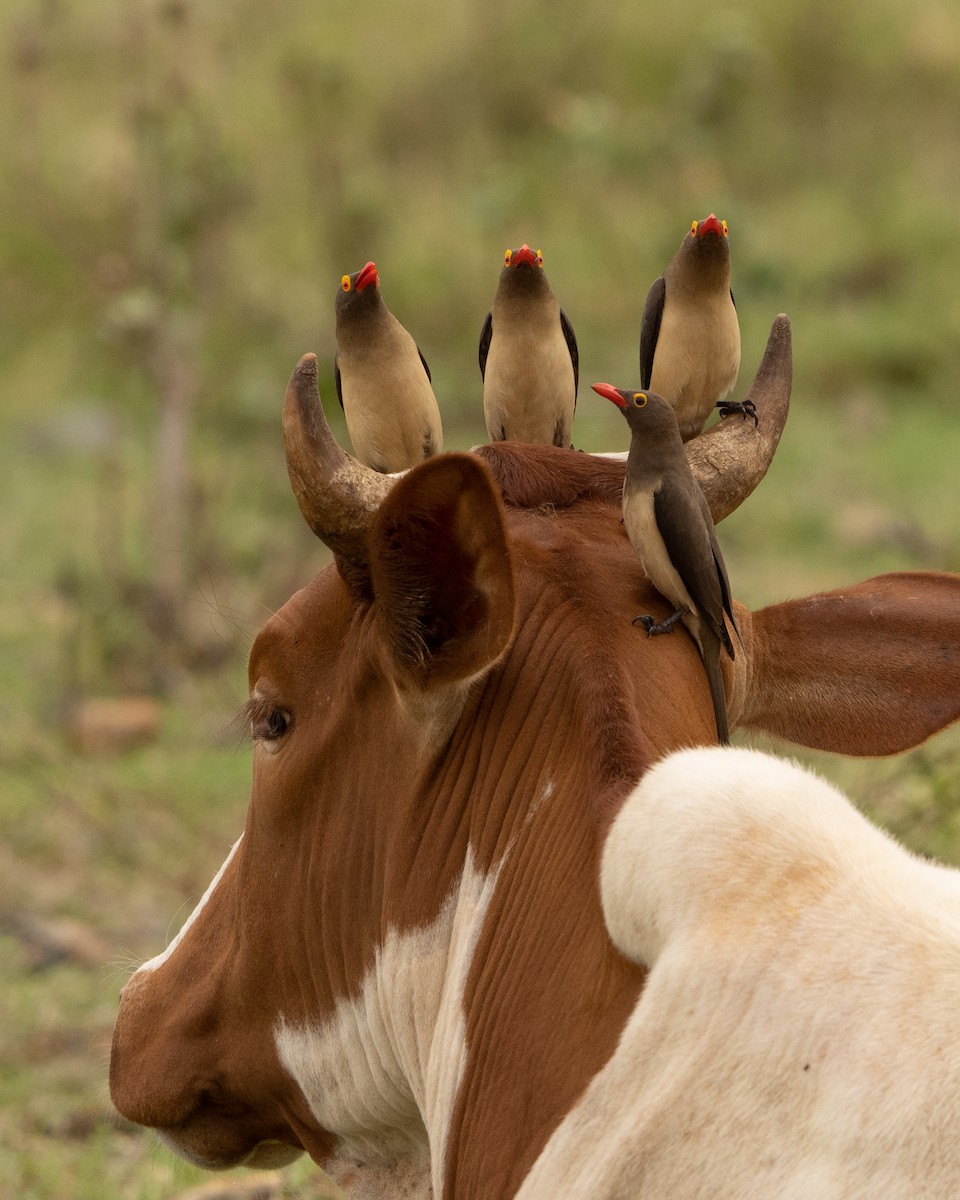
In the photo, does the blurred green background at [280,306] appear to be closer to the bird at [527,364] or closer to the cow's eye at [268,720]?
the cow's eye at [268,720]

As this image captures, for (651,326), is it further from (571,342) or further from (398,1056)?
(398,1056)

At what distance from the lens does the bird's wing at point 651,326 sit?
8.21ft

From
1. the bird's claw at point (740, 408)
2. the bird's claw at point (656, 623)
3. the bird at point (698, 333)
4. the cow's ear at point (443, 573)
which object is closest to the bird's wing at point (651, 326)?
the bird at point (698, 333)

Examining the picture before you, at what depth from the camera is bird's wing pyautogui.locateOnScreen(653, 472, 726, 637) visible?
2006mm

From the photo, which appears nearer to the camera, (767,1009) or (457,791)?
(767,1009)

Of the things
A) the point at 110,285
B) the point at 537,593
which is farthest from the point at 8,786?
the point at 537,593

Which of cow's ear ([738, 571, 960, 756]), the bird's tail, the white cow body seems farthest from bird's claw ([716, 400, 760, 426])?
the white cow body

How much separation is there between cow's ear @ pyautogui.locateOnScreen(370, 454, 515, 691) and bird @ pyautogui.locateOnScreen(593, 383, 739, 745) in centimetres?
22

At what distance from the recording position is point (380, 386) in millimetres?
2459

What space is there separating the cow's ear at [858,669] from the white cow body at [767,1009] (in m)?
0.53

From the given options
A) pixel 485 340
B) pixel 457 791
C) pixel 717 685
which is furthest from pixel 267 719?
pixel 485 340

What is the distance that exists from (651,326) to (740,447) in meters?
0.30

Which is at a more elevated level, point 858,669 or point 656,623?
point 656,623

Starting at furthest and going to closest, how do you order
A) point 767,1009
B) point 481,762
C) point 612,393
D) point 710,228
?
point 710,228, point 612,393, point 481,762, point 767,1009
